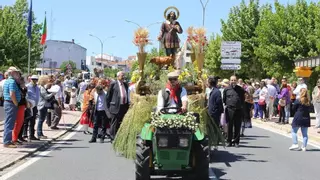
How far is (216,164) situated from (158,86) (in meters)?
2.09

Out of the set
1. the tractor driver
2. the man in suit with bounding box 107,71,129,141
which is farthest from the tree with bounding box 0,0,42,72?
the tractor driver

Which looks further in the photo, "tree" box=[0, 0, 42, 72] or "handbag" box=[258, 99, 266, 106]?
"tree" box=[0, 0, 42, 72]

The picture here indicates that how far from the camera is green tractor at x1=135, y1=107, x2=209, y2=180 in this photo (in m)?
8.45

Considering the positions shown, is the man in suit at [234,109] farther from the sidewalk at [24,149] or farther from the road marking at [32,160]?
the sidewalk at [24,149]

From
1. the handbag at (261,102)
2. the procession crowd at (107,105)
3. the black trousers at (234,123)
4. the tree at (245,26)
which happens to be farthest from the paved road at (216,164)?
the tree at (245,26)

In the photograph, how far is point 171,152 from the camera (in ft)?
27.9

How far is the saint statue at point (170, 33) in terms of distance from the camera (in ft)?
45.7

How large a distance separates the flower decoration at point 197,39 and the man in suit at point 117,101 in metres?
2.06

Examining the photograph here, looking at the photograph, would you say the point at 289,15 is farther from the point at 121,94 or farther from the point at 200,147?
the point at 200,147

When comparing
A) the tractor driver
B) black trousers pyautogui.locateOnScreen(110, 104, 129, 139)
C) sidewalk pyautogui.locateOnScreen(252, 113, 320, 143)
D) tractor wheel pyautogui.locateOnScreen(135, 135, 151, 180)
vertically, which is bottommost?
sidewalk pyautogui.locateOnScreen(252, 113, 320, 143)

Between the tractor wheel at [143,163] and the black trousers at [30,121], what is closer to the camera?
the tractor wheel at [143,163]

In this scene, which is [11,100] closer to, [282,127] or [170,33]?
[170,33]

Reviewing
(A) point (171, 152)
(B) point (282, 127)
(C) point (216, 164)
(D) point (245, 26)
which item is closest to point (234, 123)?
(C) point (216, 164)

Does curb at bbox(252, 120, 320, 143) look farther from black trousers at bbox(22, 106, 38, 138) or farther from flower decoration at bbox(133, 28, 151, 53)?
black trousers at bbox(22, 106, 38, 138)
